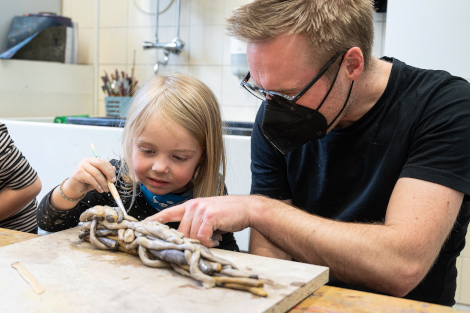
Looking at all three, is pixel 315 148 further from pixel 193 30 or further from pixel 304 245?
pixel 193 30

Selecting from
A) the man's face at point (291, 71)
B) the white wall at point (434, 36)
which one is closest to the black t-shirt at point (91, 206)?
the man's face at point (291, 71)

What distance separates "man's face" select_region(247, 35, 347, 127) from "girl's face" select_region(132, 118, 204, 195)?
262 millimetres

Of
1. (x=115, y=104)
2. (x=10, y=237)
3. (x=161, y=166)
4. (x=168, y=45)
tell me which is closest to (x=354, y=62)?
(x=161, y=166)

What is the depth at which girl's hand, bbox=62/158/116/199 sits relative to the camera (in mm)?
1149

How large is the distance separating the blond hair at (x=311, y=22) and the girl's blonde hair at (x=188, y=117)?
25cm

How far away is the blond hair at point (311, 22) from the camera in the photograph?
111 cm

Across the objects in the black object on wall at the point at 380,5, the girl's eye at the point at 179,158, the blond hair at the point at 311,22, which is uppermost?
the black object on wall at the point at 380,5

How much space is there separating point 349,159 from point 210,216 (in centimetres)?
50

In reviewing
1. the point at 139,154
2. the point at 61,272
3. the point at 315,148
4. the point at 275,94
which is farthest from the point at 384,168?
the point at 61,272

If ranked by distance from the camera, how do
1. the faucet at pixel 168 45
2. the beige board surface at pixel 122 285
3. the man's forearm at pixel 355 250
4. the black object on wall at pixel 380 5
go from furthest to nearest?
the faucet at pixel 168 45 < the black object on wall at pixel 380 5 < the man's forearm at pixel 355 250 < the beige board surface at pixel 122 285

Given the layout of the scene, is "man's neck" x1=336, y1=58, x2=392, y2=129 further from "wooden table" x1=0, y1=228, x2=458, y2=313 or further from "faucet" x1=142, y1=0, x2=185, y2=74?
"faucet" x1=142, y1=0, x2=185, y2=74

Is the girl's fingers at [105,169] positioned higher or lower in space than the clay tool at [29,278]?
higher

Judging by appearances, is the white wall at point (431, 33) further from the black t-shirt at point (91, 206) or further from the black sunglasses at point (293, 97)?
the black t-shirt at point (91, 206)

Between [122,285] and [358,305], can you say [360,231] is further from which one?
[122,285]
